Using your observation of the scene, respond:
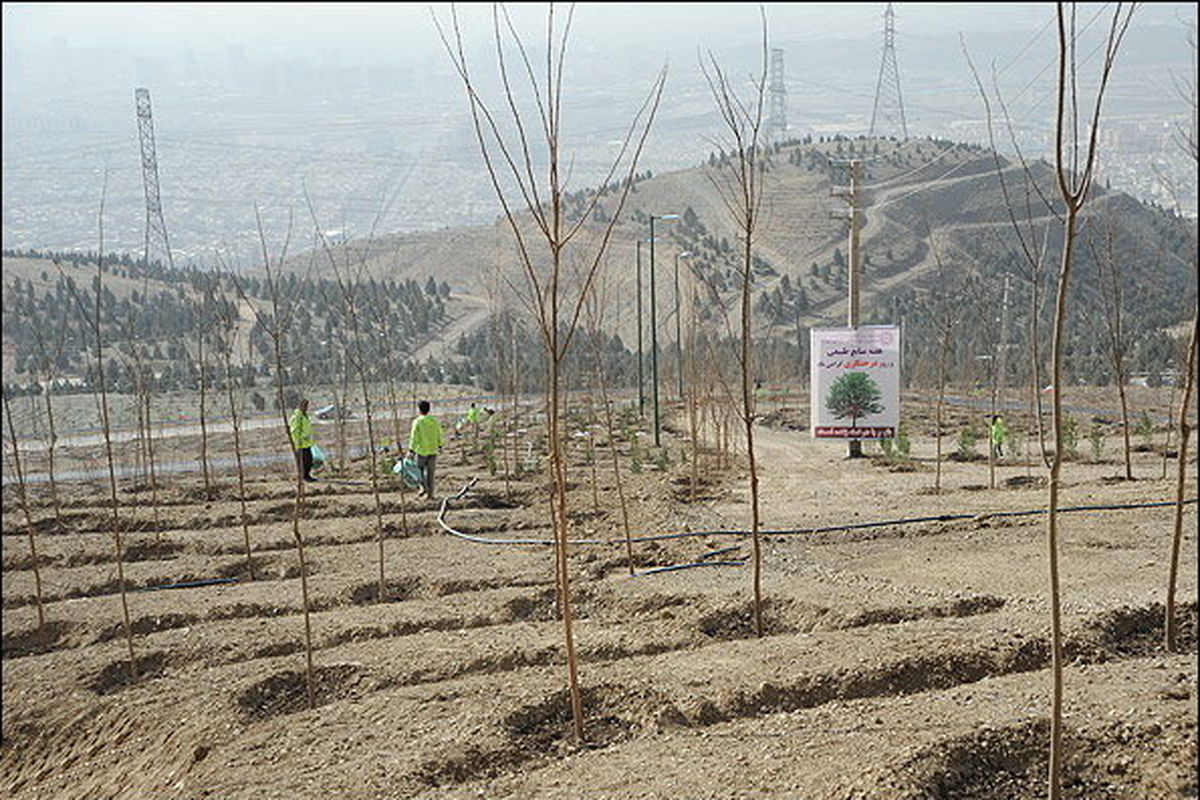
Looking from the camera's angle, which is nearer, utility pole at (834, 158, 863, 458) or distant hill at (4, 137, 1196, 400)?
utility pole at (834, 158, 863, 458)

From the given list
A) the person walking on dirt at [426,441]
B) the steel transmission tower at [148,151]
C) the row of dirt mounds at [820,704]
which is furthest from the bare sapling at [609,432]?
the steel transmission tower at [148,151]

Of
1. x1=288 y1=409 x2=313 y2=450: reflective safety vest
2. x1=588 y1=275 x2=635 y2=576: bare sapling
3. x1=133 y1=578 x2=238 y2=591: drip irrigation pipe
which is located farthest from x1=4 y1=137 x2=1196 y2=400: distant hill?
x1=133 y1=578 x2=238 y2=591: drip irrigation pipe

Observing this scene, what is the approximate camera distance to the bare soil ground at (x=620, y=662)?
480 cm

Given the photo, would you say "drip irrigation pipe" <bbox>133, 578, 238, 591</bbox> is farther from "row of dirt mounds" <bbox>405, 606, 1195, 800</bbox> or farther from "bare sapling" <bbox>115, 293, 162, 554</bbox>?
"row of dirt mounds" <bbox>405, 606, 1195, 800</bbox>

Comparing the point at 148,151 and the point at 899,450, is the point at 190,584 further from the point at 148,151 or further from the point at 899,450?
the point at 899,450

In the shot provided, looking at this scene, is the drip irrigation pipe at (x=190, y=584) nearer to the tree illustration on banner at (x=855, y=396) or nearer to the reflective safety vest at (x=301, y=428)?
the reflective safety vest at (x=301, y=428)

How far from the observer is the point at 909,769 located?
4398 mm

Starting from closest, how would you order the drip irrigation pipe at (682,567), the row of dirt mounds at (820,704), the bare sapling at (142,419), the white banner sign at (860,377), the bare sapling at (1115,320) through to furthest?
the row of dirt mounds at (820,704) → the drip irrigation pipe at (682,567) → the bare sapling at (142,419) → the bare sapling at (1115,320) → the white banner sign at (860,377)

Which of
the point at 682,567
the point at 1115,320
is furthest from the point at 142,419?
the point at 1115,320

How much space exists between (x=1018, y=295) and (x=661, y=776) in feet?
166

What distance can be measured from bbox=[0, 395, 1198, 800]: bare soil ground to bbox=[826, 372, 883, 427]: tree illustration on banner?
4.73 metres

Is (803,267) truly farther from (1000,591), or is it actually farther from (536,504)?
(1000,591)

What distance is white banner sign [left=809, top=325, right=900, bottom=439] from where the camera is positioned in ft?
54.6

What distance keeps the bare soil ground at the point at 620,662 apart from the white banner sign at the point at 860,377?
468 centimetres
